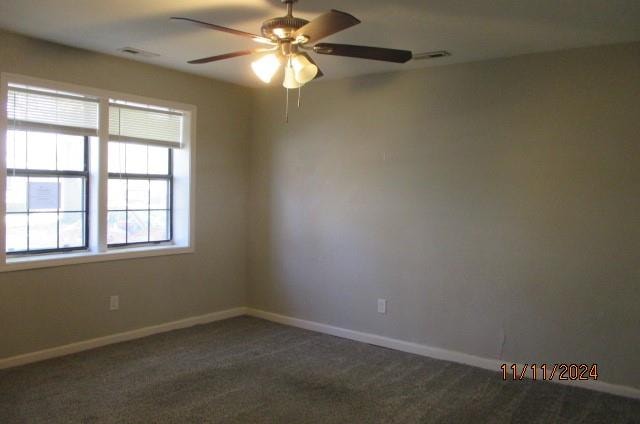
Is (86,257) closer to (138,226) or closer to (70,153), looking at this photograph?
(138,226)

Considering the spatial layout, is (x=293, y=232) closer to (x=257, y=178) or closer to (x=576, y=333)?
(x=257, y=178)

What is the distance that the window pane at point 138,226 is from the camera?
15.8ft

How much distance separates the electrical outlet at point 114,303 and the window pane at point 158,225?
677mm

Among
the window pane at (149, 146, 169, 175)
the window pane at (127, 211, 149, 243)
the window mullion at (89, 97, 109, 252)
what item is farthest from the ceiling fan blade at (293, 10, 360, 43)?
the window pane at (127, 211, 149, 243)

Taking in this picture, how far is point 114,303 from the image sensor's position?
459cm

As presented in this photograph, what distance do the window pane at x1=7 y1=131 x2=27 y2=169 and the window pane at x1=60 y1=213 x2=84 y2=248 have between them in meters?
0.53

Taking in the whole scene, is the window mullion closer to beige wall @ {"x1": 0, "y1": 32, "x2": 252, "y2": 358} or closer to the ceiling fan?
beige wall @ {"x1": 0, "y1": 32, "x2": 252, "y2": 358}

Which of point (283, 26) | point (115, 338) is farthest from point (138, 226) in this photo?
point (283, 26)

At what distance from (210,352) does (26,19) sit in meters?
2.82

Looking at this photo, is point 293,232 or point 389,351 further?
point 293,232

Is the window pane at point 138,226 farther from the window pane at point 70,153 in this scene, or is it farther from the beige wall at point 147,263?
the window pane at point 70,153

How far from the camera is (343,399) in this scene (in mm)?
3492

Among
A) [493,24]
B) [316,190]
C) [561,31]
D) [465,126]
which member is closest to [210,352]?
[316,190]

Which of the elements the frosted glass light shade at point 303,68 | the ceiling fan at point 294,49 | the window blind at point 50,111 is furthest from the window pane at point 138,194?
the frosted glass light shade at point 303,68
